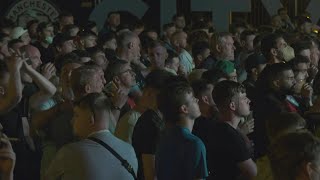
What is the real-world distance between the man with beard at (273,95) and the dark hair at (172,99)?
1.93m

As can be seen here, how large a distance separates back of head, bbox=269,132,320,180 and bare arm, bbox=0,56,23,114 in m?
3.61

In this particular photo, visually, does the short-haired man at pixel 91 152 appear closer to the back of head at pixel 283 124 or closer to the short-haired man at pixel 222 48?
the back of head at pixel 283 124

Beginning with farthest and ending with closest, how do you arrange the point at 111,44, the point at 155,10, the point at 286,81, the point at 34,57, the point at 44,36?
1. the point at 155,10
2. the point at 44,36
3. the point at 111,44
4. the point at 34,57
5. the point at 286,81

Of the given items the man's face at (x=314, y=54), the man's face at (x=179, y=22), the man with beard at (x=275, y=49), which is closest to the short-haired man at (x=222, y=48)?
the man with beard at (x=275, y=49)

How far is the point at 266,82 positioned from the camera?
8500 mm

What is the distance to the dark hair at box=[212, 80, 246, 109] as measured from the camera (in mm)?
6855

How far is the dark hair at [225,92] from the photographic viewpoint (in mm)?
6855

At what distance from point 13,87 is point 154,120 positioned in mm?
1327

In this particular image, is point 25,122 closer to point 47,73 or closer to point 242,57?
point 47,73

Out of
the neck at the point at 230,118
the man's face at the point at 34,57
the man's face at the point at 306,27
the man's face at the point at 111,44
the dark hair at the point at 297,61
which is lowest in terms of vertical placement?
the man's face at the point at 306,27

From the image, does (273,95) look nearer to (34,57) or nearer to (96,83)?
(96,83)

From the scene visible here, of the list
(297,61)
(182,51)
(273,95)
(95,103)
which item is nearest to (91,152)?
(95,103)

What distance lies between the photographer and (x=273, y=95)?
27.4ft

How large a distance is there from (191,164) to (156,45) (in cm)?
411
